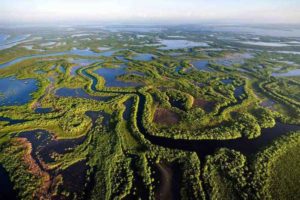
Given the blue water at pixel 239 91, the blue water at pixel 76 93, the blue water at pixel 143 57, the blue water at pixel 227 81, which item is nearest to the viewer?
the blue water at pixel 76 93

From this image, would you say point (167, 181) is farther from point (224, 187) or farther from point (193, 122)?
point (193, 122)

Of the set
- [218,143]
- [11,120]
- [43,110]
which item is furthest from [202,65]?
[11,120]

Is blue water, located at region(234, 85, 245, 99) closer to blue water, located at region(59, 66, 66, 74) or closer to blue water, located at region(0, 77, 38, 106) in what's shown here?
blue water, located at region(0, 77, 38, 106)

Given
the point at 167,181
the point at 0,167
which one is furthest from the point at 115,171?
the point at 0,167

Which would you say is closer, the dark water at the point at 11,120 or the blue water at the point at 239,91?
the dark water at the point at 11,120

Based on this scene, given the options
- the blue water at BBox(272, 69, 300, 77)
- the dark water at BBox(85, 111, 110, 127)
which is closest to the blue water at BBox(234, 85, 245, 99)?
the blue water at BBox(272, 69, 300, 77)

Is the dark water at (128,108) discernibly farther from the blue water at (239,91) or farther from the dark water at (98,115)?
the blue water at (239,91)

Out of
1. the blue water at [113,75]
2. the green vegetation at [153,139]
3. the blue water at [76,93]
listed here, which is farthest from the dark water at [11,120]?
the blue water at [113,75]
